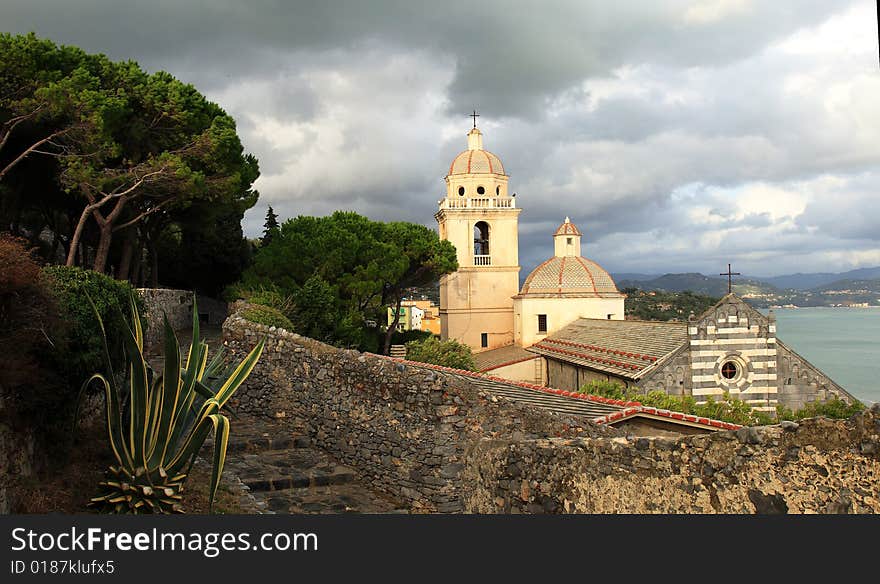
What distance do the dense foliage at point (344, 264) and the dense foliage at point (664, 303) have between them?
3526 centimetres

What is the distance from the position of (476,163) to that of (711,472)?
3236 cm

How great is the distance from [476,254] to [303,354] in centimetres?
2676

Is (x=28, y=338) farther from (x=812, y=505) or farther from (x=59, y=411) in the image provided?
Result: (x=812, y=505)

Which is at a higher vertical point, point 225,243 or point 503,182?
point 503,182

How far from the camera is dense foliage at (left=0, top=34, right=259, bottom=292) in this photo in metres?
13.7

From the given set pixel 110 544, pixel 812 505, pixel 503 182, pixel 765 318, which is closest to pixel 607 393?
pixel 765 318

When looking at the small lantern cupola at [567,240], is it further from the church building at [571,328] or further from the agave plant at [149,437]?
the agave plant at [149,437]

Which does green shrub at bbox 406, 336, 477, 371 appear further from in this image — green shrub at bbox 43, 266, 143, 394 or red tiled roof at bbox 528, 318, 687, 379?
green shrub at bbox 43, 266, 143, 394

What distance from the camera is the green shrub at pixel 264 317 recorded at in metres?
11.7

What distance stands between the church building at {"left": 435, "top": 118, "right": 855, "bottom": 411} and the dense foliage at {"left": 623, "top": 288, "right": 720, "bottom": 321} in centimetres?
2548

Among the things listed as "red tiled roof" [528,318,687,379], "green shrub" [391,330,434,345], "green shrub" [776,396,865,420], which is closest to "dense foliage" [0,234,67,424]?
"red tiled roof" [528,318,687,379]

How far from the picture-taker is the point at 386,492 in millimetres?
7773

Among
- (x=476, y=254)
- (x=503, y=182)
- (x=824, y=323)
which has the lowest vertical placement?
(x=824, y=323)

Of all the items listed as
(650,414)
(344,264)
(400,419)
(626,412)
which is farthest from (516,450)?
(344,264)
